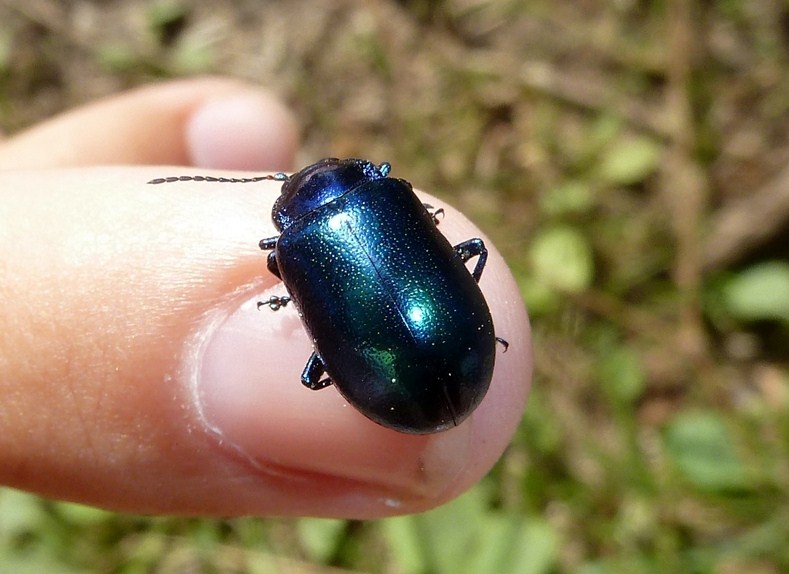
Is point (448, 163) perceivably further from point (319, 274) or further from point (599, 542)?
point (319, 274)

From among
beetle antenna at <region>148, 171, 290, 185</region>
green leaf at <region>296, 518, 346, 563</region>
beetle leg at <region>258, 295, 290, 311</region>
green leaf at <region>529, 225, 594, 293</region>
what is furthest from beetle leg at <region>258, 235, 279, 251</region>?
green leaf at <region>529, 225, 594, 293</region>

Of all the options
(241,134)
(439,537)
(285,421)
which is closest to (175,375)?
(285,421)

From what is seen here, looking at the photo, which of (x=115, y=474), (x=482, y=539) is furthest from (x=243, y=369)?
(x=482, y=539)

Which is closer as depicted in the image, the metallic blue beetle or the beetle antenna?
the metallic blue beetle

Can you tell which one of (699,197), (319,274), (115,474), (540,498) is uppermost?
(699,197)

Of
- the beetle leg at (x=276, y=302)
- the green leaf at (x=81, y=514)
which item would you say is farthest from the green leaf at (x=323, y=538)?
the beetle leg at (x=276, y=302)

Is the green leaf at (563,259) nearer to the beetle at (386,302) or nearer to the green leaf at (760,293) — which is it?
the green leaf at (760,293)

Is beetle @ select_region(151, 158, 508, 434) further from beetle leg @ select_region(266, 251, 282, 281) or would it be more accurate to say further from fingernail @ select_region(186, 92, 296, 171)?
fingernail @ select_region(186, 92, 296, 171)

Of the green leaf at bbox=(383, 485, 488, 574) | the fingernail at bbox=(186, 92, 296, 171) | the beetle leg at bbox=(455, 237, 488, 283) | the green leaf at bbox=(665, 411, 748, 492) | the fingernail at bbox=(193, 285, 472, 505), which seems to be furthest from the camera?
the fingernail at bbox=(186, 92, 296, 171)
